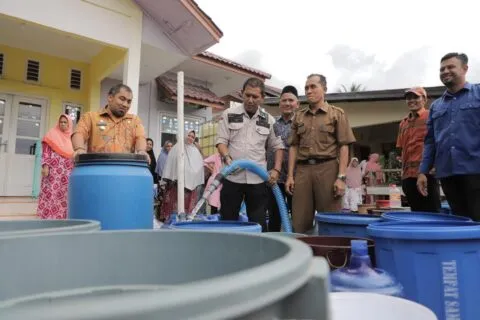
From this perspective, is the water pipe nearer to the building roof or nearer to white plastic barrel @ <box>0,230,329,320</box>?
white plastic barrel @ <box>0,230,329,320</box>

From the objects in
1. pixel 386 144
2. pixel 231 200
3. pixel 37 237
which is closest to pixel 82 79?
pixel 231 200

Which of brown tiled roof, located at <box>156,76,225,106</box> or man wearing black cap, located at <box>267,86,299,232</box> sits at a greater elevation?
brown tiled roof, located at <box>156,76,225,106</box>

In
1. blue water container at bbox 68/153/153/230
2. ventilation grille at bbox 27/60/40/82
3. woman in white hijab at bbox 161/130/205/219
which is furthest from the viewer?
ventilation grille at bbox 27/60/40/82

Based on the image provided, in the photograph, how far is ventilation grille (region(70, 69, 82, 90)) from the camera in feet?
24.3

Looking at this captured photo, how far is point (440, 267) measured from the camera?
4.38 feet

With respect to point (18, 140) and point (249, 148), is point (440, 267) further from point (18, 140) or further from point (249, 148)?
point (18, 140)

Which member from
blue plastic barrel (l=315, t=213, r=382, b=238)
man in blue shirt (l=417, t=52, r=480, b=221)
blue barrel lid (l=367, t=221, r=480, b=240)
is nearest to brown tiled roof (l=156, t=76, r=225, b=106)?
man in blue shirt (l=417, t=52, r=480, b=221)

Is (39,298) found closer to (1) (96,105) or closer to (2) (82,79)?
(1) (96,105)

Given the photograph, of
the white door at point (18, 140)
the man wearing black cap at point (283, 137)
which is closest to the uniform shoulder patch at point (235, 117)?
the man wearing black cap at point (283, 137)

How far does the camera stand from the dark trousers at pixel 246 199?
3115mm

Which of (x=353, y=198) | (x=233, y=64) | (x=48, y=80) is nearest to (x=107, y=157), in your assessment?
(x=48, y=80)

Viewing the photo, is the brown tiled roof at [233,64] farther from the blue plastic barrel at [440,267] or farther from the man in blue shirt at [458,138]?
the blue plastic barrel at [440,267]

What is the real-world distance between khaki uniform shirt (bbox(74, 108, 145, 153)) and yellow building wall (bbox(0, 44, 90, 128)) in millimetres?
5004

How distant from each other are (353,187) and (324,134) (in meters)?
5.73
